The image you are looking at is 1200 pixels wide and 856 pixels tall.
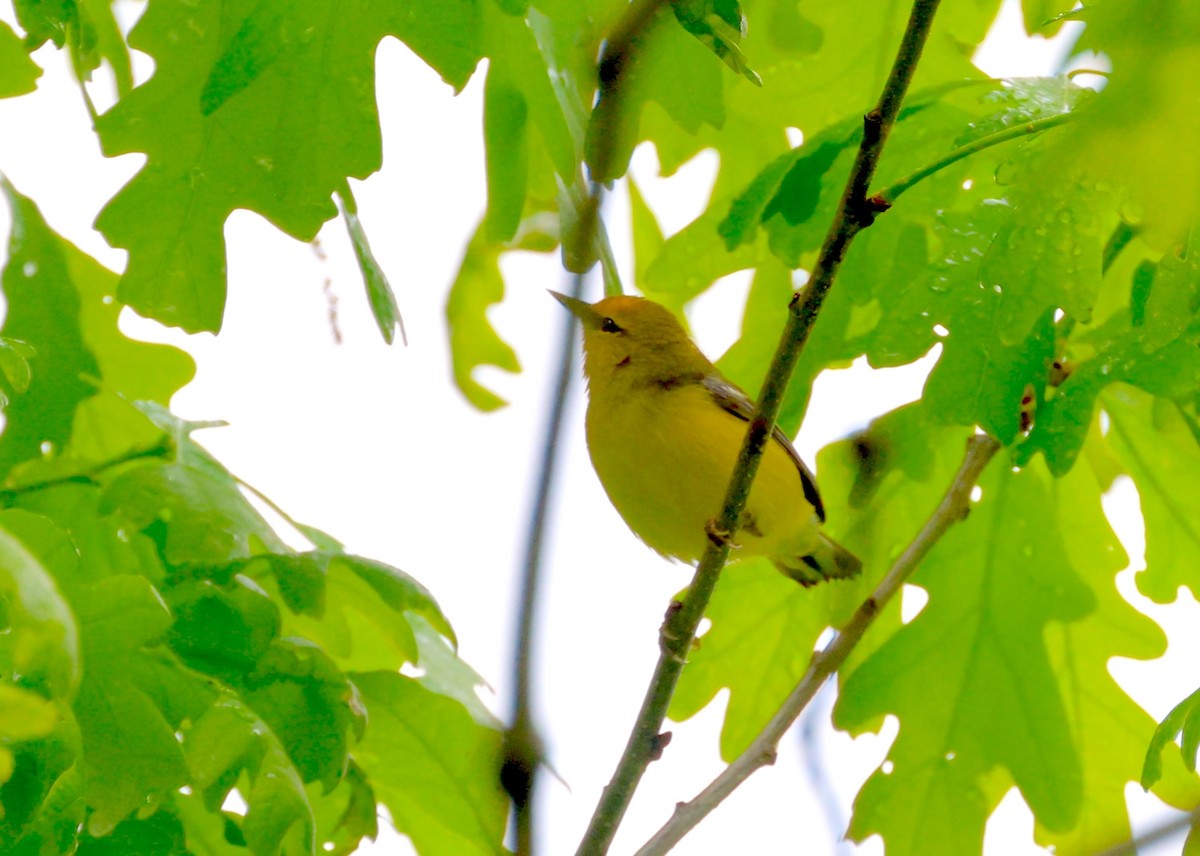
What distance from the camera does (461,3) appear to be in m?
2.07

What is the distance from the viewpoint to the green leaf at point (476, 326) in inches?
116

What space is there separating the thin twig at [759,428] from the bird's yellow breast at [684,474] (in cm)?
87

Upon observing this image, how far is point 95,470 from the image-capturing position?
89.4 inches

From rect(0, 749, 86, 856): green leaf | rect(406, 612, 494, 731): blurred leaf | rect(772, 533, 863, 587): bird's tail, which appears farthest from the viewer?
rect(772, 533, 863, 587): bird's tail

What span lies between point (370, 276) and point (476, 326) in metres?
0.75

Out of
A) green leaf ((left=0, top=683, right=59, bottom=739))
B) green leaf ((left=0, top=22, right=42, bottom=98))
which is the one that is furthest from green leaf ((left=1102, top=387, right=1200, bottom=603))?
green leaf ((left=0, top=683, right=59, bottom=739))

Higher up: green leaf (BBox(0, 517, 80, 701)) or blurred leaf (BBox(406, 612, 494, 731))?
green leaf (BBox(0, 517, 80, 701))

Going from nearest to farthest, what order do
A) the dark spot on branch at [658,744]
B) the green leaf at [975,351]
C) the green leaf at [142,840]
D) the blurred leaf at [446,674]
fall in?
the green leaf at [142,840]
the dark spot on branch at [658,744]
the green leaf at [975,351]
the blurred leaf at [446,674]

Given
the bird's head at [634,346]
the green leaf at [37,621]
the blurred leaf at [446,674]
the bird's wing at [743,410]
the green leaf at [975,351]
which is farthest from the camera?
the bird's head at [634,346]

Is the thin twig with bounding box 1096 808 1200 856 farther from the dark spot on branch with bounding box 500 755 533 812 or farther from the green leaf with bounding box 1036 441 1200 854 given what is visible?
the green leaf with bounding box 1036 441 1200 854

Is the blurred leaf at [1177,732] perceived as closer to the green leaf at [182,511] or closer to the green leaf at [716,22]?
the green leaf at [716,22]

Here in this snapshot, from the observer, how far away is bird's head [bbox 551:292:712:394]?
356 centimetres

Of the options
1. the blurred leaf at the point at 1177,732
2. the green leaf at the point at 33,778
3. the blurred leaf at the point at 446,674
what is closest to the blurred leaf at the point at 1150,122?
the green leaf at the point at 33,778

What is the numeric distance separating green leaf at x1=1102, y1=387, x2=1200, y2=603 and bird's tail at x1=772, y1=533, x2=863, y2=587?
623 millimetres
